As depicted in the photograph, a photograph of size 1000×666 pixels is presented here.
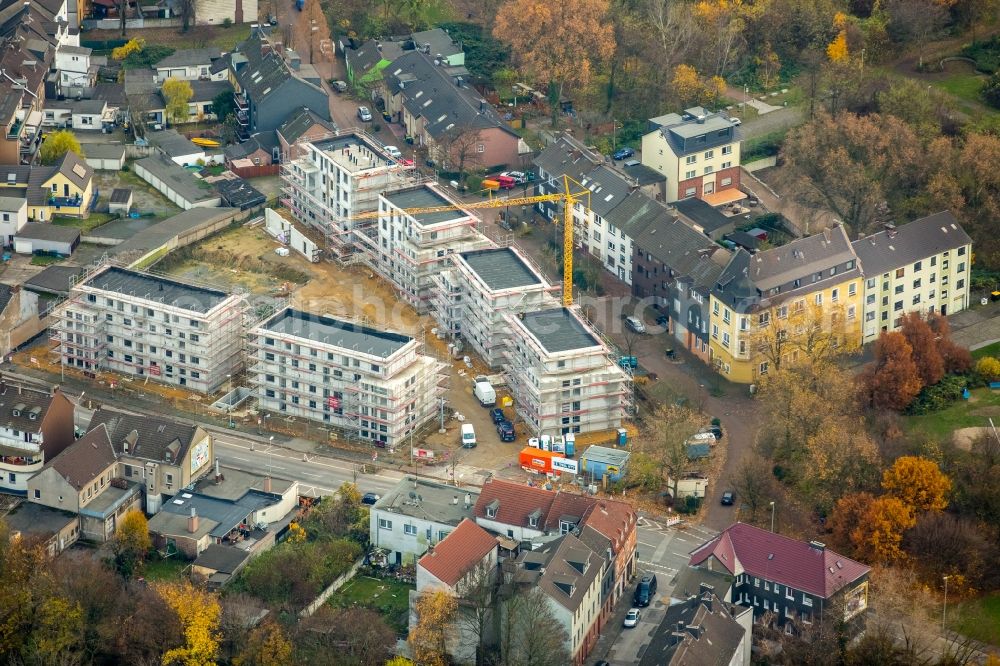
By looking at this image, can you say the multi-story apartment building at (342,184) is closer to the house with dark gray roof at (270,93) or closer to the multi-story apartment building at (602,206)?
the house with dark gray roof at (270,93)

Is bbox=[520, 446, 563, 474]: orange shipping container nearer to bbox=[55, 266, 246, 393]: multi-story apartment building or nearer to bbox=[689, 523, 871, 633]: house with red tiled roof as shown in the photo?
bbox=[689, 523, 871, 633]: house with red tiled roof

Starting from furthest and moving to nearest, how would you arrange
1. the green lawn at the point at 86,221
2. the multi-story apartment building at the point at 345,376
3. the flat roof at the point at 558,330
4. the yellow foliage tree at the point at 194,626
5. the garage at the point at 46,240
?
the green lawn at the point at 86,221 → the garage at the point at 46,240 → the flat roof at the point at 558,330 → the multi-story apartment building at the point at 345,376 → the yellow foliage tree at the point at 194,626

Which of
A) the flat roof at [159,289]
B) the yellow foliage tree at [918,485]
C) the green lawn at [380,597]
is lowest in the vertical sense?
the green lawn at [380,597]

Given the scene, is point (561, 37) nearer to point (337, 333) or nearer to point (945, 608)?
point (337, 333)

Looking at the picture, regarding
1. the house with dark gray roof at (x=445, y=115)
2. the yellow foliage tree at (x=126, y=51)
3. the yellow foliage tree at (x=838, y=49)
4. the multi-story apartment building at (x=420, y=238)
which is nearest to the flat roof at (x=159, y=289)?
the multi-story apartment building at (x=420, y=238)

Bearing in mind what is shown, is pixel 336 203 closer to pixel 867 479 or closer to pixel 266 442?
pixel 266 442

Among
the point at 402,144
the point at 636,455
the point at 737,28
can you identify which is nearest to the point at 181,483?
the point at 636,455
